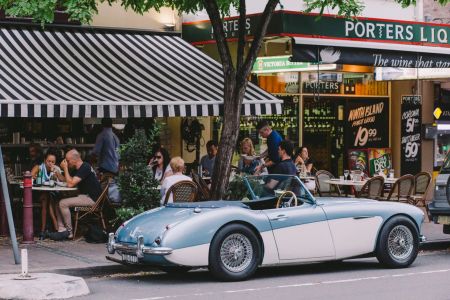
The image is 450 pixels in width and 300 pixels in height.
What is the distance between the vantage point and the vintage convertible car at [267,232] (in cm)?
1116

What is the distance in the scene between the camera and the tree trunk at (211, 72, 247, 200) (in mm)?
14875

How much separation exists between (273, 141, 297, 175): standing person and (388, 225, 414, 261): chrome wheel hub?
204cm

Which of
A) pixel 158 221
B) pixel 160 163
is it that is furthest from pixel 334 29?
pixel 158 221

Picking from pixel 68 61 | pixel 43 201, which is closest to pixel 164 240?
pixel 43 201

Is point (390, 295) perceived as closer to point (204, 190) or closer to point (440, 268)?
point (440, 268)

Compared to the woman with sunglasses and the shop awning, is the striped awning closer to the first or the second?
the shop awning

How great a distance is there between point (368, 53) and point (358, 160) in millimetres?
5481

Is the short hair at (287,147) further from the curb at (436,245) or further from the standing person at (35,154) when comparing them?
the standing person at (35,154)

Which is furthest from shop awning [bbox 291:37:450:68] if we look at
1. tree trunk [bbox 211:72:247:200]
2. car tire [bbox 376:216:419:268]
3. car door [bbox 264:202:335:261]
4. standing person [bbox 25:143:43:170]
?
car door [bbox 264:202:335:261]

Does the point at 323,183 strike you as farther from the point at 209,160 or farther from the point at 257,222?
the point at 257,222

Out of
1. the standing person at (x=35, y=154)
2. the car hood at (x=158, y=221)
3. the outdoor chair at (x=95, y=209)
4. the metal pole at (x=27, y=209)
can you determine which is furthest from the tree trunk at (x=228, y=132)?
the standing person at (x=35, y=154)

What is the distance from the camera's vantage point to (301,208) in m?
12.1

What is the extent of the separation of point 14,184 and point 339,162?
28.9 ft

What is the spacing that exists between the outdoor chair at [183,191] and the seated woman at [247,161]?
3439 millimetres
